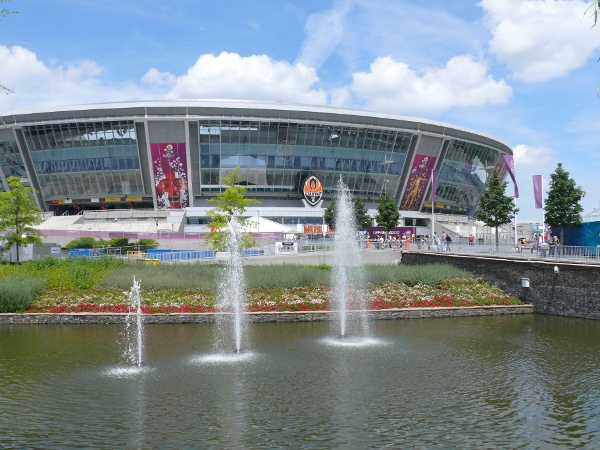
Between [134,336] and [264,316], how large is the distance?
611cm

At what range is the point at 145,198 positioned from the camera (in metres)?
77.8

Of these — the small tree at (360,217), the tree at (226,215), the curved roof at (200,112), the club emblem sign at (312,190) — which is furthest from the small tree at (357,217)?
the tree at (226,215)

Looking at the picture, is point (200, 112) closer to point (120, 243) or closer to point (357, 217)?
point (357, 217)

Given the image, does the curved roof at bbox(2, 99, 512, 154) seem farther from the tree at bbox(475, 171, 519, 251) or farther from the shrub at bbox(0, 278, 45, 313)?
the shrub at bbox(0, 278, 45, 313)

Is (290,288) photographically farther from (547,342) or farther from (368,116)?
(368,116)

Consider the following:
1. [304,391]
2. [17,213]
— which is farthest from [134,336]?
[17,213]

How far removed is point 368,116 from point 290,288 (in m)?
48.0

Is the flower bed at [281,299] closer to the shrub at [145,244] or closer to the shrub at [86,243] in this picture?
the shrub at [145,244]

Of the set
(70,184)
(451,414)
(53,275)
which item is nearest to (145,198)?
(70,184)

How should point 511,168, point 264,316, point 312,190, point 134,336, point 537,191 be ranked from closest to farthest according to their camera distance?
1. point 134,336
2. point 264,316
3. point 537,191
4. point 511,168
5. point 312,190

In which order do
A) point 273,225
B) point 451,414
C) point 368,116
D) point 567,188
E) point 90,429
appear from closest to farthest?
1. point 90,429
2. point 451,414
3. point 567,188
4. point 273,225
5. point 368,116

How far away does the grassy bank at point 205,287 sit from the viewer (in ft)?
91.3

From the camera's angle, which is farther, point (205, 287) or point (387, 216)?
point (387, 216)

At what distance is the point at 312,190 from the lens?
77375mm
